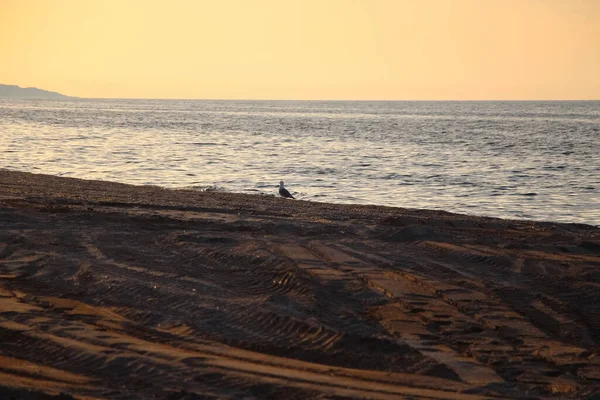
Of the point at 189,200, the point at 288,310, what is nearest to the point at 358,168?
the point at 189,200

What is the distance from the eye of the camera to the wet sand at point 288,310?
5.92 metres

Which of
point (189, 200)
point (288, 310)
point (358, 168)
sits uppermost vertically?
point (288, 310)

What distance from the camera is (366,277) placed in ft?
29.7

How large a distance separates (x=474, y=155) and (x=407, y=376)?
3656cm

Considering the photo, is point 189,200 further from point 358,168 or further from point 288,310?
point 358,168

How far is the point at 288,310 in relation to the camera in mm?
7676

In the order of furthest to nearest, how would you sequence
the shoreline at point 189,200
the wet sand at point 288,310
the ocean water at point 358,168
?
the ocean water at point 358,168
the shoreline at point 189,200
the wet sand at point 288,310

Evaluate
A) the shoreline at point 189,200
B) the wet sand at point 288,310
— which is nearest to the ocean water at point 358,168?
the shoreline at point 189,200

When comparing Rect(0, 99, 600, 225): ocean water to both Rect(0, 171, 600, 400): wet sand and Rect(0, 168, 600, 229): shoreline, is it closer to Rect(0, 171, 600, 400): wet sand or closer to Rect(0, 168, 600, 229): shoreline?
Rect(0, 168, 600, 229): shoreline

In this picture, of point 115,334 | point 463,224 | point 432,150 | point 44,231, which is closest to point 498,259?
point 463,224

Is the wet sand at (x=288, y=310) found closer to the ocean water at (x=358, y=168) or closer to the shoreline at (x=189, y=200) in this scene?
the shoreline at (x=189, y=200)

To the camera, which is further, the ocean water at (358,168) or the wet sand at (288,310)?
the ocean water at (358,168)

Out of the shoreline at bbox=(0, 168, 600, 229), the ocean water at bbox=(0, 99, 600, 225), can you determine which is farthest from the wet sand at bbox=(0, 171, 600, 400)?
the ocean water at bbox=(0, 99, 600, 225)

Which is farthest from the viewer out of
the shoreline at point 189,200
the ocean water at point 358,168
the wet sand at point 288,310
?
the ocean water at point 358,168
